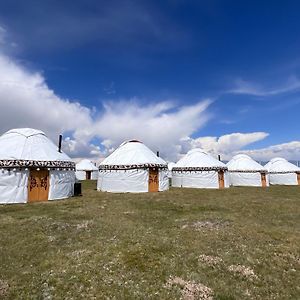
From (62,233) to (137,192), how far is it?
15.3 metres

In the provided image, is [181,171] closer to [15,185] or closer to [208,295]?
Result: [15,185]

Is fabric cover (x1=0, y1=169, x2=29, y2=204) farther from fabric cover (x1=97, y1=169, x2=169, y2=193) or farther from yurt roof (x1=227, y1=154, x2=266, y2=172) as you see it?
yurt roof (x1=227, y1=154, x2=266, y2=172)

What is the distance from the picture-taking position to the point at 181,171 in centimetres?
3328

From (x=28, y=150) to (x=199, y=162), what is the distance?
20.0m

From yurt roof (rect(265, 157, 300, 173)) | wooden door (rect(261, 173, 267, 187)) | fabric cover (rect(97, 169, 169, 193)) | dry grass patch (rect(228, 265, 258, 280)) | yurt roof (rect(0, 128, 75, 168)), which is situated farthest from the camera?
yurt roof (rect(265, 157, 300, 173))

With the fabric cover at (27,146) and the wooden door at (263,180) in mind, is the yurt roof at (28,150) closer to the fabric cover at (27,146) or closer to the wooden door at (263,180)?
the fabric cover at (27,146)

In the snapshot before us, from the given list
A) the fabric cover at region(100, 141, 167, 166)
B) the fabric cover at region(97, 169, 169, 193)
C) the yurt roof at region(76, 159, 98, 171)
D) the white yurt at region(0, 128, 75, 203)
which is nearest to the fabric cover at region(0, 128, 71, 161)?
the white yurt at region(0, 128, 75, 203)

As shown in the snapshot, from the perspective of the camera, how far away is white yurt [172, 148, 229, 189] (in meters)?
31.6

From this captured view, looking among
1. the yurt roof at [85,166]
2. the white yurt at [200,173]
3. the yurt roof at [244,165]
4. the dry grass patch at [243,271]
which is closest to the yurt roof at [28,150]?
the white yurt at [200,173]

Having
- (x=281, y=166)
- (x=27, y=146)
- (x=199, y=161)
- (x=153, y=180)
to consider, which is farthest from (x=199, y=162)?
(x=281, y=166)

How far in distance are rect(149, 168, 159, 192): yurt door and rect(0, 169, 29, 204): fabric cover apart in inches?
473

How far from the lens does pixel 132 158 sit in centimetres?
2720

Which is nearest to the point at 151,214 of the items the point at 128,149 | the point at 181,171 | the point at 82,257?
the point at 82,257

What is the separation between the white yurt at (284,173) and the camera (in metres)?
43.8
